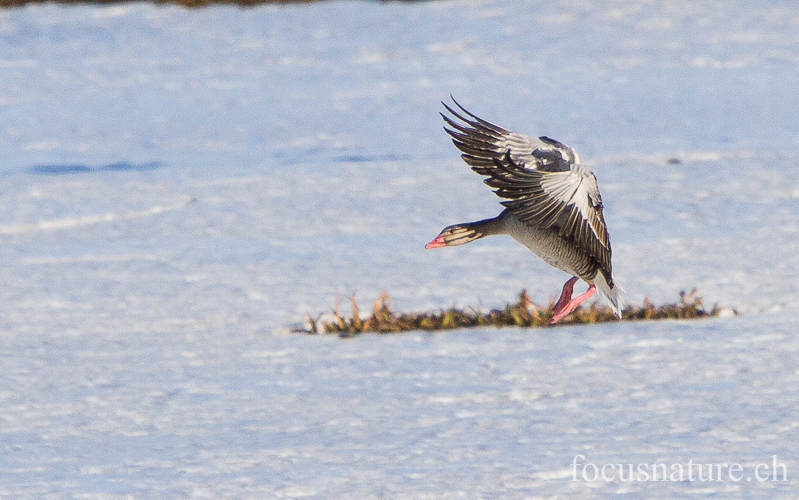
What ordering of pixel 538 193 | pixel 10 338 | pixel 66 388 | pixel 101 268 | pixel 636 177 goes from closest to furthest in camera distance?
pixel 538 193 → pixel 66 388 → pixel 10 338 → pixel 101 268 → pixel 636 177

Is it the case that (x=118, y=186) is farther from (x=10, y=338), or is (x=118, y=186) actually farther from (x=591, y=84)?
(x=591, y=84)

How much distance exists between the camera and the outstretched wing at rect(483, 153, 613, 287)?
4.14 m

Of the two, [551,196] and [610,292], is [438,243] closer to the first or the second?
[551,196]

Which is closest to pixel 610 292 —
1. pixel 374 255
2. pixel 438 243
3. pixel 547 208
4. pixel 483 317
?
pixel 547 208

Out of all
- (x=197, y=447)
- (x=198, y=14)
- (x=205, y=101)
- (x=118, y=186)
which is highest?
(x=198, y=14)

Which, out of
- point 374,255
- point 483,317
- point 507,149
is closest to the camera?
point 507,149

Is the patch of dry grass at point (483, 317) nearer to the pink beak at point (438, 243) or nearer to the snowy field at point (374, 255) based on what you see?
the snowy field at point (374, 255)

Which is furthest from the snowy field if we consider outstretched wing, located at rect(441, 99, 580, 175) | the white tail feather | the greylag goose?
outstretched wing, located at rect(441, 99, 580, 175)

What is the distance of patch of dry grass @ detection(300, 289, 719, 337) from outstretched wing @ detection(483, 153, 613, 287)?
7.39ft

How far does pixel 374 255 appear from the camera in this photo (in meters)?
8.12

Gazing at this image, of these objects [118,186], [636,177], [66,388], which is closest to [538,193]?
[66,388]

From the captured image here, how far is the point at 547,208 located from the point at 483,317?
2.42 metres

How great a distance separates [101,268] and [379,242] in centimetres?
199

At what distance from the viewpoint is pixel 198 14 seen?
18422 mm
